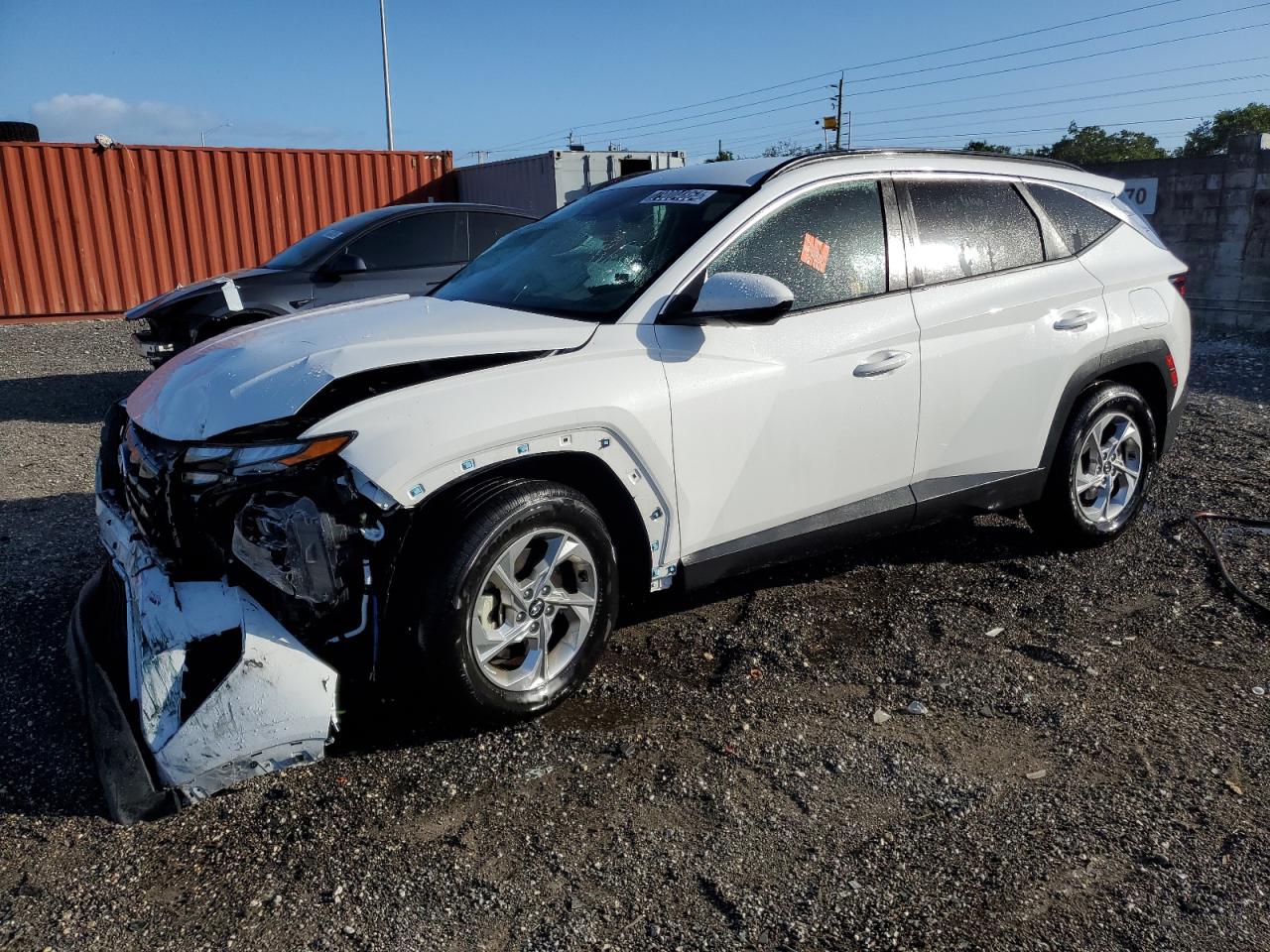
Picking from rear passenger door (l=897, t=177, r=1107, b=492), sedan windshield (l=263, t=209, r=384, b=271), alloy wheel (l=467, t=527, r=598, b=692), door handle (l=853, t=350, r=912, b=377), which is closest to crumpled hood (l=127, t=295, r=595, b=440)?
alloy wheel (l=467, t=527, r=598, b=692)

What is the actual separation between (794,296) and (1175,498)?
10.7 ft

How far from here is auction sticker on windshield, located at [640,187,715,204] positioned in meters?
3.85

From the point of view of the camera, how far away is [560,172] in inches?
626

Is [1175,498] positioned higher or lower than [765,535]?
lower

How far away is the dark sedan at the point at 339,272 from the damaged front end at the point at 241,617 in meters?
4.70

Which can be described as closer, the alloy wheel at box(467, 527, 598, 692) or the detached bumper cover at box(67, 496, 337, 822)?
the detached bumper cover at box(67, 496, 337, 822)

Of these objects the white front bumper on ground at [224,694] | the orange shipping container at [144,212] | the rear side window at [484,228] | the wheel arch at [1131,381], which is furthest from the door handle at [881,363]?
the orange shipping container at [144,212]

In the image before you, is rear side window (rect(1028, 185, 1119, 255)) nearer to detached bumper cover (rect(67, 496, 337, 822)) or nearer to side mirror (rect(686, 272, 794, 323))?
side mirror (rect(686, 272, 794, 323))

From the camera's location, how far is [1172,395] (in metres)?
4.86

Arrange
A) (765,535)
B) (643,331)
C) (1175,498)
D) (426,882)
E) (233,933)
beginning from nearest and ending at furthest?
(233,933)
(426,882)
(643,331)
(765,535)
(1175,498)

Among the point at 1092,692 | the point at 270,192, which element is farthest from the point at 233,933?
the point at 270,192

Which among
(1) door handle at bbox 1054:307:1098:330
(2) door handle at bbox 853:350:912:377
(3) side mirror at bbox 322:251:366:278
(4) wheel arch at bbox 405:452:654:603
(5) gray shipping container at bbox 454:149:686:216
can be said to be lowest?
(4) wheel arch at bbox 405:452:654:603

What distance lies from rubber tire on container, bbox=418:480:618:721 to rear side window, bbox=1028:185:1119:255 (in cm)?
275

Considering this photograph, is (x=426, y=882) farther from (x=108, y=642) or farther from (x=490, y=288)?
(x=490, y=288)
